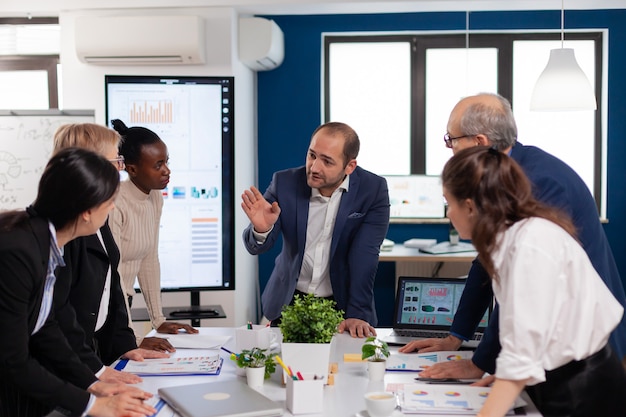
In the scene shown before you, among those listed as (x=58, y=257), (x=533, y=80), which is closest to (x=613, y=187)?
(x=533, y=80)

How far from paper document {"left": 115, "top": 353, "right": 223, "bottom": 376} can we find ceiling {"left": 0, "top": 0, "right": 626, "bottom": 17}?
328 centimetres

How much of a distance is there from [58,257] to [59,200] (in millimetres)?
156

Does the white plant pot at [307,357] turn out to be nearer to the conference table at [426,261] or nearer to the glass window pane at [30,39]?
the conference table at [426,261]

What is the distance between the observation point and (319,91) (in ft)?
19.9

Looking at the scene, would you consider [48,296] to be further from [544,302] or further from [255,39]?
[255,39]

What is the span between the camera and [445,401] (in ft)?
6.04

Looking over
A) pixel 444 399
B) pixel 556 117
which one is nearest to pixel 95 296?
pixel 444 399

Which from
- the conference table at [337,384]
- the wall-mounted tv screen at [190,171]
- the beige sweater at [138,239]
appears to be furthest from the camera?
the wall-mounted tv screen at [190,171]

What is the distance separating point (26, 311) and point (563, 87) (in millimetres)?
3570

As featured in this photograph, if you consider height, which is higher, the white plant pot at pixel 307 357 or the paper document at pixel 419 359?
the white plant pot at pixel 307 357

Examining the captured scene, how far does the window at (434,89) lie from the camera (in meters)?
6.11

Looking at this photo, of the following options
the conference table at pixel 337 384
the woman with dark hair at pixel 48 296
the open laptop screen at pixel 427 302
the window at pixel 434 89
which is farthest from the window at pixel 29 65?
the woman with dark hair at pixel 48 296

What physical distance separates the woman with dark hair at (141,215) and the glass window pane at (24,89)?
306 centimetres

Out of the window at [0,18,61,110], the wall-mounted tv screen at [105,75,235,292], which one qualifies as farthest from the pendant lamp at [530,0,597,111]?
the window at [0,18,61,110]
